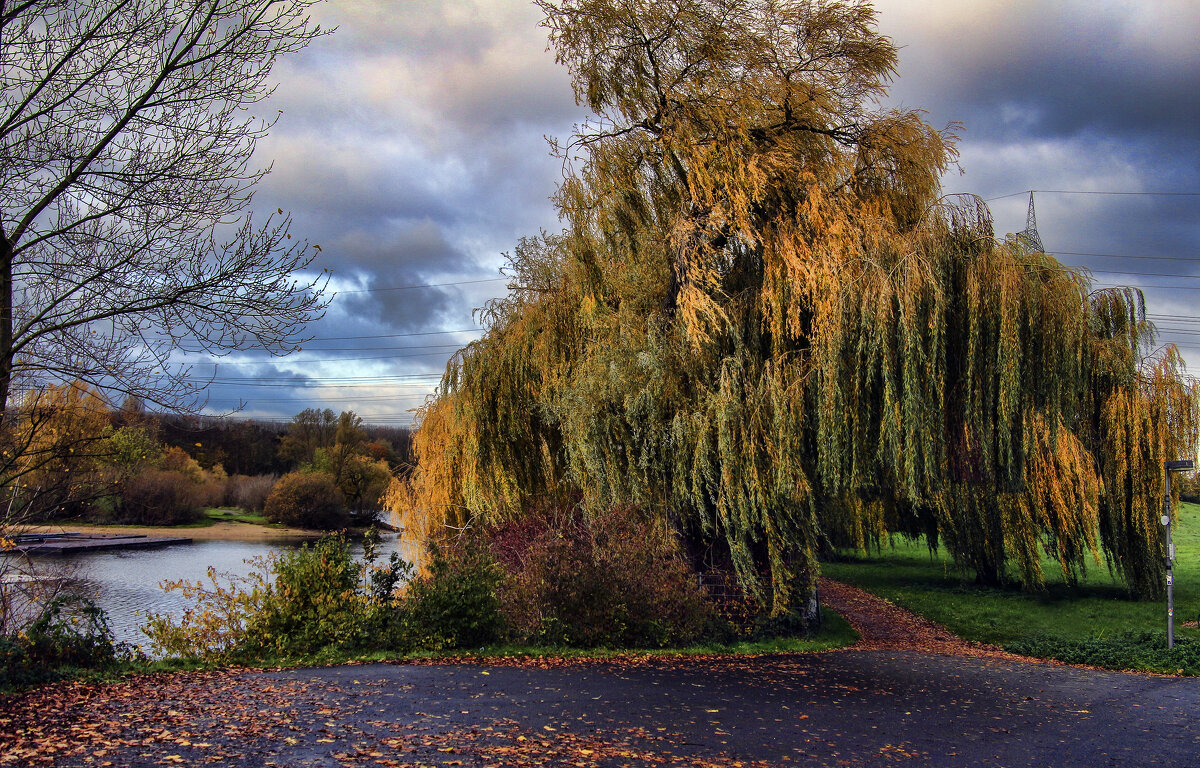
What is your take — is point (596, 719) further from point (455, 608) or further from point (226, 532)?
point (226, 532)

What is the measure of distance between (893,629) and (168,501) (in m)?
46.9

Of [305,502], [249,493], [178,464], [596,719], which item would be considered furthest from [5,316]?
[249,493]

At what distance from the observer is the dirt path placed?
46.9ft

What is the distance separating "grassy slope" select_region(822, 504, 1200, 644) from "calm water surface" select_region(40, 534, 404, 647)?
14856mm

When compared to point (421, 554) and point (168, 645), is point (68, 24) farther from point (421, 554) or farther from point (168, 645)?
point (421, 554)

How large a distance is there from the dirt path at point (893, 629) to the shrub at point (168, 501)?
39.3 meters

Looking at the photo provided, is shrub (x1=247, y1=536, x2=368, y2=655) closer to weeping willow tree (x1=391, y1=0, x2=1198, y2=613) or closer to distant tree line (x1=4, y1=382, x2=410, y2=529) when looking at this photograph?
distant tree line (x1=4, y1=382, x2=410, y2=529)

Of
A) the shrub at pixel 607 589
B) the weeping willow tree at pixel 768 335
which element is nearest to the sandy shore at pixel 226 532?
the weeping willow tree at pixel 768 335

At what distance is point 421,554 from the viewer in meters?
15.8

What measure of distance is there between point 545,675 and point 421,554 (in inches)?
290

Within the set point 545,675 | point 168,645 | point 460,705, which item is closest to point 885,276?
point 545,675

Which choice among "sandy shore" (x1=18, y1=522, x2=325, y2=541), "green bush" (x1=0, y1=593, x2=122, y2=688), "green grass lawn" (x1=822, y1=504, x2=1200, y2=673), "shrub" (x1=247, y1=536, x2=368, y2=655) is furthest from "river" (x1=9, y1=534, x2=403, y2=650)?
"green grass lawn" (x1=822, y1=504, x2=1200, y2=673)

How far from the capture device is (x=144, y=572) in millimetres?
29562

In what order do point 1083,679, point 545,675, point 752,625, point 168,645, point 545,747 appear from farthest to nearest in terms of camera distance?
point 752,625, point 1083,679, point 168,645, point 545,675, point 545,747
